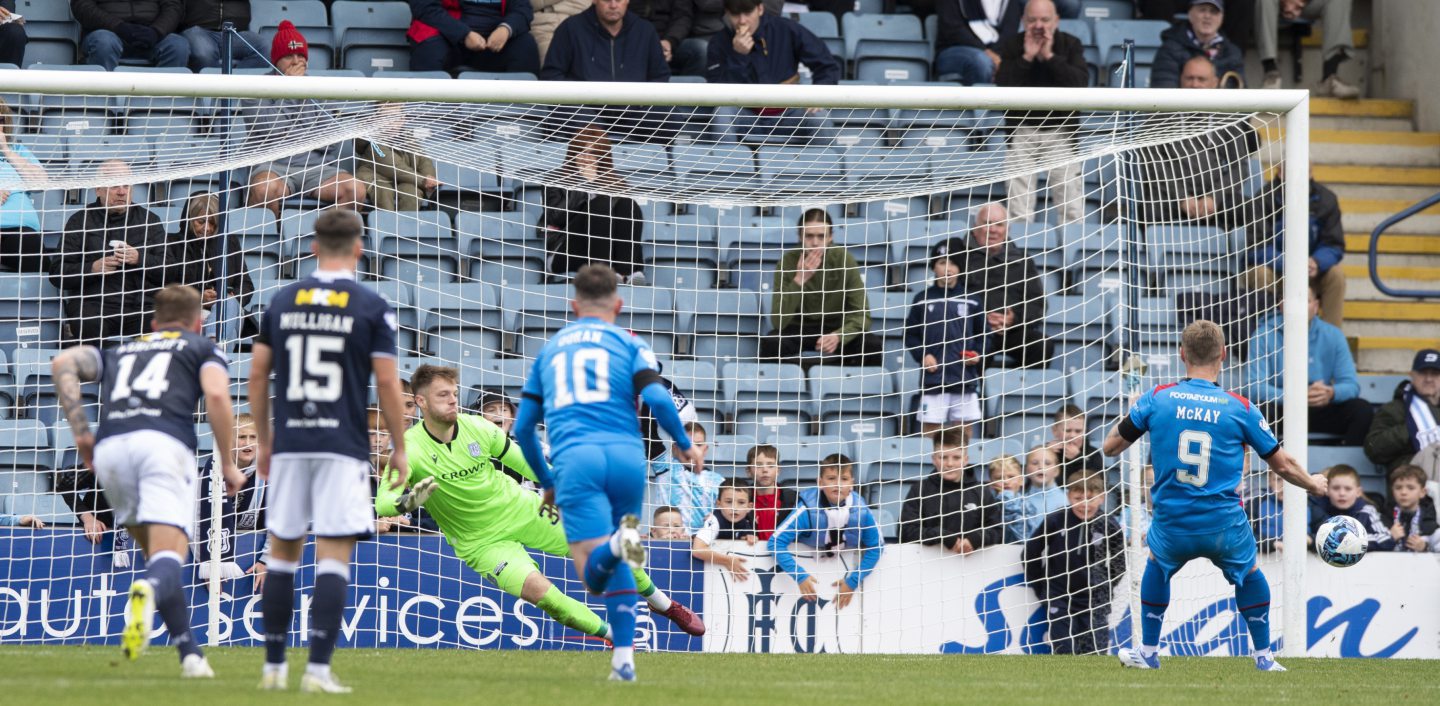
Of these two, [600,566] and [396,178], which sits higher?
[396,178]

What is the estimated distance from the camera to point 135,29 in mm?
13820

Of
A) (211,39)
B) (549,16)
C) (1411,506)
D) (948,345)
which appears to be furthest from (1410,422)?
(211,39)

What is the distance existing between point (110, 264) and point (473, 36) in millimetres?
3876

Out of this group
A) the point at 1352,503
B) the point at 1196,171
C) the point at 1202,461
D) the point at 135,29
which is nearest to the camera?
the point at 1202,461

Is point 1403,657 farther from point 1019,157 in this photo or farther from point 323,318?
point 323,318

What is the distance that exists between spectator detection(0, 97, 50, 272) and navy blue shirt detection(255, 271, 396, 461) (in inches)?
190

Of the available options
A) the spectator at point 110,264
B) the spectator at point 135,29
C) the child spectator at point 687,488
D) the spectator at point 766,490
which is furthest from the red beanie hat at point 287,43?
the spectator at point 766,490

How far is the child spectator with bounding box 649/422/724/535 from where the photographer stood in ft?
37.6

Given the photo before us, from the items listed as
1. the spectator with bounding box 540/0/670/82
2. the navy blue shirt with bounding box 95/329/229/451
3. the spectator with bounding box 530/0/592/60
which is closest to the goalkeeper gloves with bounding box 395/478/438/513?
the navy blue shirt with bounding box 95/329/229/451

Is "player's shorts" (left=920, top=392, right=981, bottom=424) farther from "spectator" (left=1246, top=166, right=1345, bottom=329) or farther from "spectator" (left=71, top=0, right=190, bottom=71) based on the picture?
"spectator" (left=71, top=0, right=190, bottom=71)

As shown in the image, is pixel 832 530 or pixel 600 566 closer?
pixel 600 566

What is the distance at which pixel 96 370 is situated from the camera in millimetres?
7312

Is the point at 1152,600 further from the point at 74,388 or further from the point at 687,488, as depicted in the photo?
the point at 74,388

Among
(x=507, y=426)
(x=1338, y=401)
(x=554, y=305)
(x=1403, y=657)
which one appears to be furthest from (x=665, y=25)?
(x=1403, y=657)
